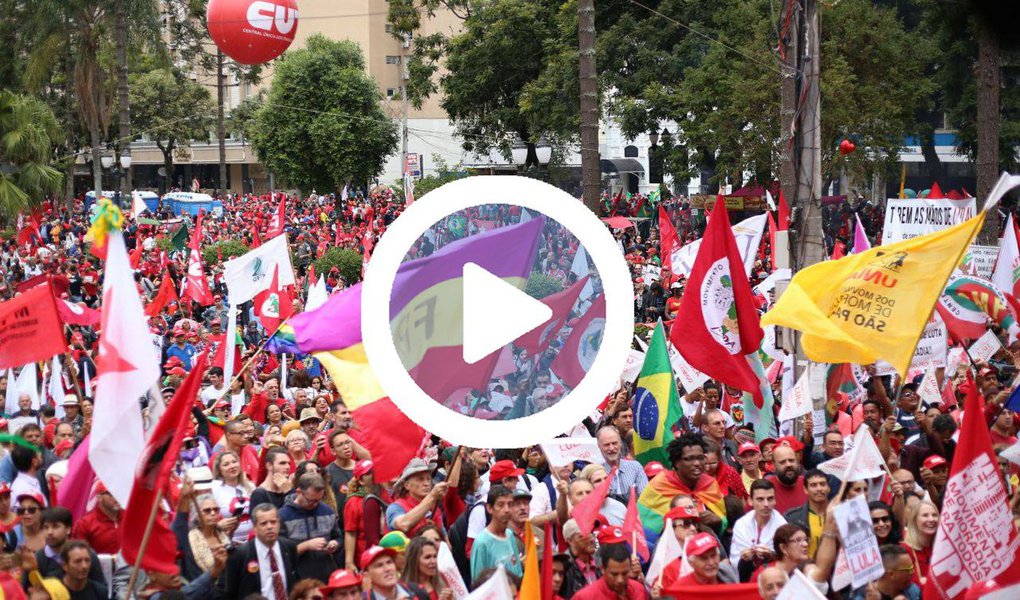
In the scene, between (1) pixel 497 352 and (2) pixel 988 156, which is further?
(2) pixel 988 156

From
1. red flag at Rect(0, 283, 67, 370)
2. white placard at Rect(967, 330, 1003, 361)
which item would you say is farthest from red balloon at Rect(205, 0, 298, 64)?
white placard at Rect(967, 330, 1003, 361)

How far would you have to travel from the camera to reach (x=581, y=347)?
800cm

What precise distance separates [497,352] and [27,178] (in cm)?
2992

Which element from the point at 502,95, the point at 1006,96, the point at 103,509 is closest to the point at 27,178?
the point at 502,95

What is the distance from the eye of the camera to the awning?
6556 centimetres

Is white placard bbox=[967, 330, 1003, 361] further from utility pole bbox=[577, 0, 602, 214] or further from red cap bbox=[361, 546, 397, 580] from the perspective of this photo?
red cap bbox=[361, 546, 397, 580]

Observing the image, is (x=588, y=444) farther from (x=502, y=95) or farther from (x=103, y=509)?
(x=502, y=95)

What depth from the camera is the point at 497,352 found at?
8.02 m

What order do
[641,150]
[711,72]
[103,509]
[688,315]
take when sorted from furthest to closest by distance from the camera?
[641,150] < [711,72] < [688,315] < [103,509]

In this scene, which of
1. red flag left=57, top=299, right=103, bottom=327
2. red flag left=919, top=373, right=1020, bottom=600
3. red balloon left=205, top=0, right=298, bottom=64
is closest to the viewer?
red flag left=919, top=373, right=1020, bottom=600

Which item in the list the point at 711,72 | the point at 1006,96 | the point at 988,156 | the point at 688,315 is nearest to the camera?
the point at 688,315

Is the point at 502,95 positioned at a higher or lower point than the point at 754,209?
higher

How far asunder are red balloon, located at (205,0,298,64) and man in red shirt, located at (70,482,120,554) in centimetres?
1274

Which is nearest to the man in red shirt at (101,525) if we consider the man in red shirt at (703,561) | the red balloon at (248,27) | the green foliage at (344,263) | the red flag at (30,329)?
the red flag at (30,329)
